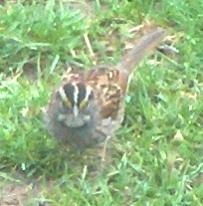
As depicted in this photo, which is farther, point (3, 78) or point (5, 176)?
point (3, 78)

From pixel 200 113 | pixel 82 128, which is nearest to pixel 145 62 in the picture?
pixel 200 113

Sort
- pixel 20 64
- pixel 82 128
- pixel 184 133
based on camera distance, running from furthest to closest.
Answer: pixel 20 64 → pixel 184 133 → pixel 82 128

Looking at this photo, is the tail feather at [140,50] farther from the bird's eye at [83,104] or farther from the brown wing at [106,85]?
the bird's eye at [83,104]

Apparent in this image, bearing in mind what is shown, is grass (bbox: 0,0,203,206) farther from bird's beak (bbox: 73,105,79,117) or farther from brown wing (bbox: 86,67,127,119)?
bird's beak (bbox: 73,105,79,117)

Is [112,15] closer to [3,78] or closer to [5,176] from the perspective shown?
[3,78]

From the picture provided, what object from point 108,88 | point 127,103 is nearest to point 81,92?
point 108,88

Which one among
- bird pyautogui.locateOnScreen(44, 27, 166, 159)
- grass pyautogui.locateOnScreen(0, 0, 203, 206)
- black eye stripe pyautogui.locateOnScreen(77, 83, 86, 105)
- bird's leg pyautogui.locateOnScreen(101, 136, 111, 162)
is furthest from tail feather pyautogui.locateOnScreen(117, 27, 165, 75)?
black eye stripe pyautogui.locateOnScreen(77, 83, 86, 105)

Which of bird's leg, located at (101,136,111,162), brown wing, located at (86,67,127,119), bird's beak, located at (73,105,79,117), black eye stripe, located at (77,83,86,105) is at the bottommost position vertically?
bird's leg, located at (101,136,111,162)
